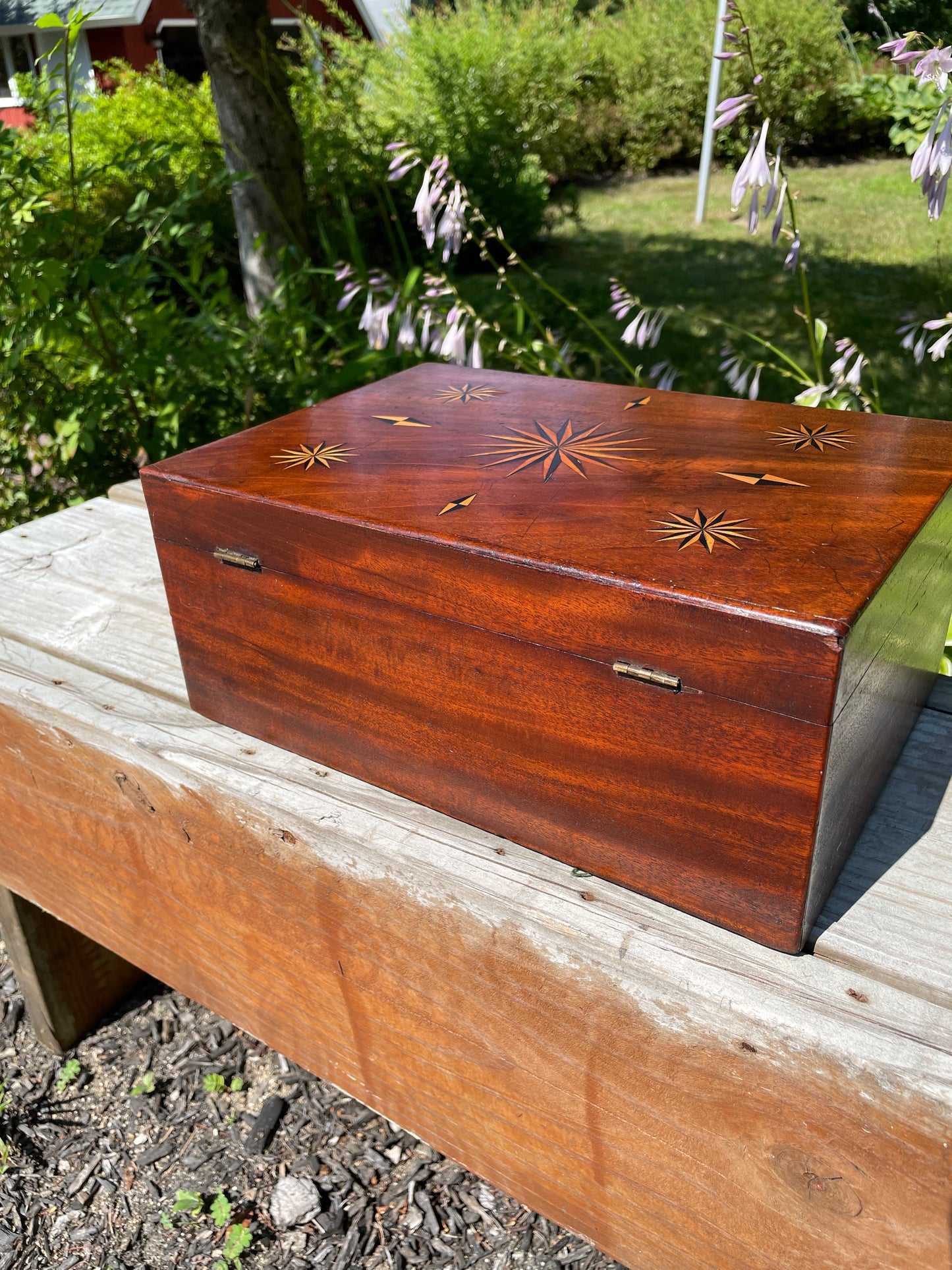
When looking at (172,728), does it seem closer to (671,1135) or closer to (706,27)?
(671,1135)

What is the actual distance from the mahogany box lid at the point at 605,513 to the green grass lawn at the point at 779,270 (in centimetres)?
259

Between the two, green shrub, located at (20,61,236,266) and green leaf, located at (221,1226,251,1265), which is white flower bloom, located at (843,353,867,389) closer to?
green leaf, located at (221,1226,251,1265)

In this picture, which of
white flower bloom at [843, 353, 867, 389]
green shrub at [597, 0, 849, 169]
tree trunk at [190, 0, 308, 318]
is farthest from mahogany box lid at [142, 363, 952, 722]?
green shrub at [597, 0, 849, 169]

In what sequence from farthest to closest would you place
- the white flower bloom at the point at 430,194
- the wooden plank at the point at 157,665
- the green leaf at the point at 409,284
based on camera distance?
the green leaf at the point at 409,284 → the white flower bloom at the point at 430,194 → the wooden plank at the point at 157,665

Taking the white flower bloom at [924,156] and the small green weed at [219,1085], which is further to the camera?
the small green weed at [219,1085]

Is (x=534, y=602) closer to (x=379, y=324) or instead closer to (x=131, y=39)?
(x=379, y=324)

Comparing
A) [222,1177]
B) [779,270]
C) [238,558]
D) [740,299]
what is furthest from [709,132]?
[222,1177]

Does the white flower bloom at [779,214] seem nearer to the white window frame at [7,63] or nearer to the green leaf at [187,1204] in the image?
the green leaf at [187,1204]

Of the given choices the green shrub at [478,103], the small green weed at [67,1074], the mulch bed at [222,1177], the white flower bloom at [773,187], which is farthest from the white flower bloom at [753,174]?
the green shrub at [478,103]

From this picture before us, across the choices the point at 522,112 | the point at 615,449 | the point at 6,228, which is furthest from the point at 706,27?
the point at 615,449

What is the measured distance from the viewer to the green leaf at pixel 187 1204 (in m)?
1.45

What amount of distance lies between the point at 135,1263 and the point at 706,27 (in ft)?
38.6

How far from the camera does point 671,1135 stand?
2.81 feet

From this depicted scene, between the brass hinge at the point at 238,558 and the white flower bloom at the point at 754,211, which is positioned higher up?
the white flower bloom at the point at 754,211
